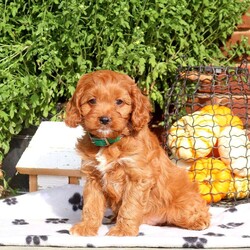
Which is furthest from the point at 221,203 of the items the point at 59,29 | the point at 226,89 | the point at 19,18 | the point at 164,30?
the point at 19,18

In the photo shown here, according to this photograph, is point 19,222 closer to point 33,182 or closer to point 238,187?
point 33,182

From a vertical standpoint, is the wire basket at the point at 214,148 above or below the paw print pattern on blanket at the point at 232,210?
above

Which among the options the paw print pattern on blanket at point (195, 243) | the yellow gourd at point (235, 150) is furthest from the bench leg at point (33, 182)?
the paw print pattern on blanket at point (195, 243)

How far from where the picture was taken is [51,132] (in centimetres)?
577

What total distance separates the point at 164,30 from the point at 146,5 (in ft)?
0.86

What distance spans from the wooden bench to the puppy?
0.90 meters

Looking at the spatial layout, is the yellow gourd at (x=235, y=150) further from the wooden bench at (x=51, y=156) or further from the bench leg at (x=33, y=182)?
the bench leg at (x=33, y=182)

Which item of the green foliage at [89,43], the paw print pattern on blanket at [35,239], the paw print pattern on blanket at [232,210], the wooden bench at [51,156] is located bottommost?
the paw print pattern on blanket at [232,210]

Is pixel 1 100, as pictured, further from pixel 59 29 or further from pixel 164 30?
pixel 164 30

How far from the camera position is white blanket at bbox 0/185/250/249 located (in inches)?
161

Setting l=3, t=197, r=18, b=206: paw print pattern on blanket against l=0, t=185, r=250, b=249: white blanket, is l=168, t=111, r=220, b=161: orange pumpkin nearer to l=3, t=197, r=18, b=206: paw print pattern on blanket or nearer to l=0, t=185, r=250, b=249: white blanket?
l=0, t=185, r=250, b=249: white blanket

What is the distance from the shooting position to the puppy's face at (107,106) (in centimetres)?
404

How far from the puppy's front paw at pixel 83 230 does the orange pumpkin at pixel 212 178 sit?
1283 millimetres

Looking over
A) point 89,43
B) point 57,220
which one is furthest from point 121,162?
point 89,43
